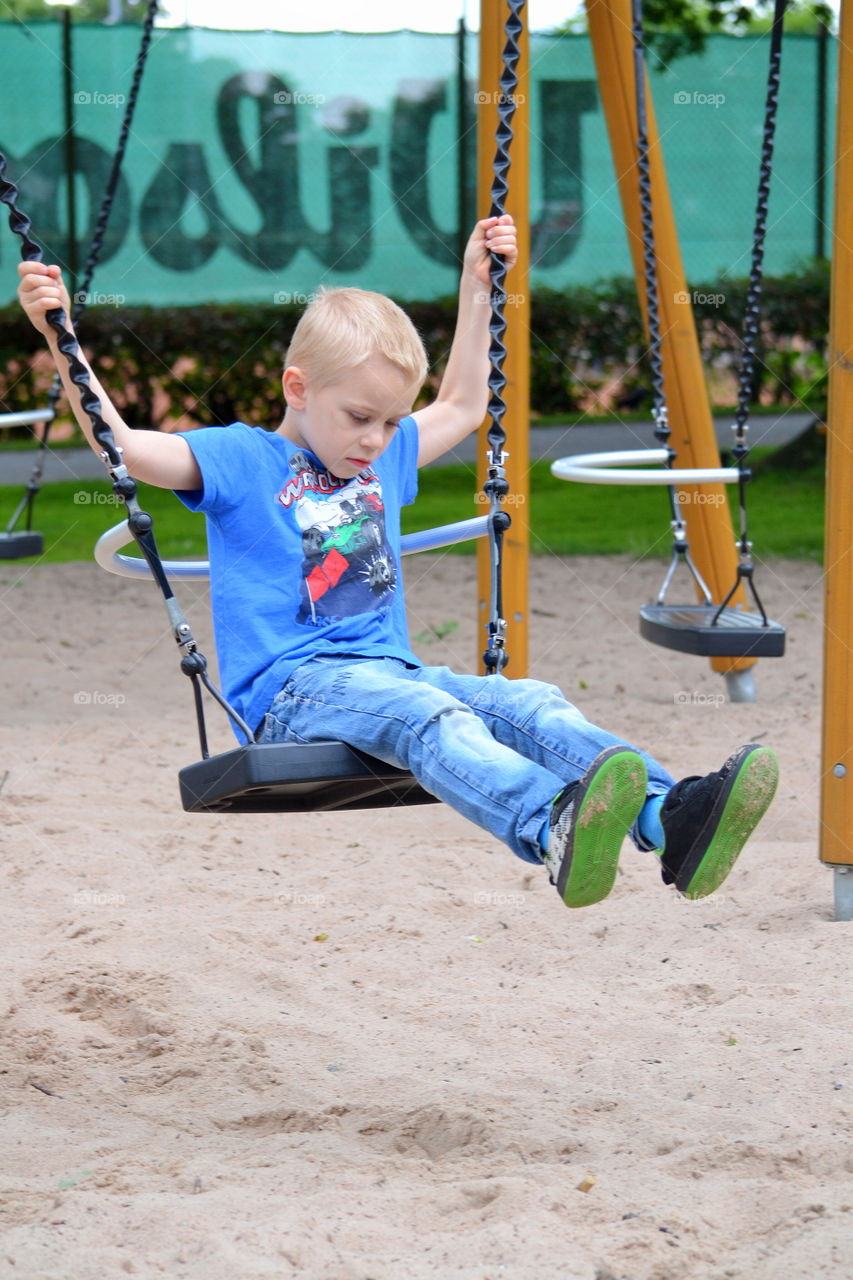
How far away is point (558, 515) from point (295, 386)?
665 cm

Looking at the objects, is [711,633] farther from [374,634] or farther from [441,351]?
[441,351]

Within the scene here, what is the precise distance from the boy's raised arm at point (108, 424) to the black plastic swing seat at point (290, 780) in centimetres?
56

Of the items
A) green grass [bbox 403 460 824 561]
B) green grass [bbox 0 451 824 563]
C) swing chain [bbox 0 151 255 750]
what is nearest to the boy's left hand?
swing chain [bbox 0 151 255 750]

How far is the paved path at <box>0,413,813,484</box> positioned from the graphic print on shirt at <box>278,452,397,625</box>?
7435 millimetres

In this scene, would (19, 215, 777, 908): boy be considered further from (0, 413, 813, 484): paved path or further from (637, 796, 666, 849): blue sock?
(0, 413, 813, 484): paved path

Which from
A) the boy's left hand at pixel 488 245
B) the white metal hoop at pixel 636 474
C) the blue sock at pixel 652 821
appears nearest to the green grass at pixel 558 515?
the white metal hoop at pixel 636 474

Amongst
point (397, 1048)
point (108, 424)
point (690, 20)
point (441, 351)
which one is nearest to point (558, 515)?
point (441, 351)

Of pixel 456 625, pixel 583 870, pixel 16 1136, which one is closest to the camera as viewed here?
pixel 583 870

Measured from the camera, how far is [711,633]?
3.93 metres

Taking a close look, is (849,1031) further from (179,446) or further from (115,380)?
(115,380)

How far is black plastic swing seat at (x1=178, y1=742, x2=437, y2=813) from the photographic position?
2.21 metres

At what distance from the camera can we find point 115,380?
10.7 meters

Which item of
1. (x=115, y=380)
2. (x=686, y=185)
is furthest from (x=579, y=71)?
(x=115, y=380)

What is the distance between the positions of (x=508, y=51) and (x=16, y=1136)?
2.08m
